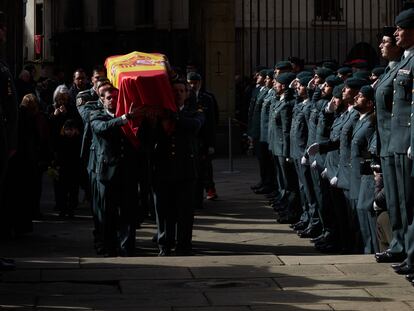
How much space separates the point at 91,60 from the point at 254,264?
33691mm

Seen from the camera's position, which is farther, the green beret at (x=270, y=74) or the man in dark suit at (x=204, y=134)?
the green beret at (x=270, y=74)

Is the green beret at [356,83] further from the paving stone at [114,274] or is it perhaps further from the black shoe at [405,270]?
the paving stone at [114,274]

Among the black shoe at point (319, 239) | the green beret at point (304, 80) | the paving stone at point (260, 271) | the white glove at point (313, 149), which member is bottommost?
the black shoe at point (319, 239)

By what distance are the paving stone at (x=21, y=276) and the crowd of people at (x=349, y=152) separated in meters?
2.67

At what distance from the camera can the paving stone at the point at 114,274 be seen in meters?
9.59

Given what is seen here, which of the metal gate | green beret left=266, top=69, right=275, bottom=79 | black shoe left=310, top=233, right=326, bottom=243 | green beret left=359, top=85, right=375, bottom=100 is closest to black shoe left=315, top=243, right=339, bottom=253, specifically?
black shoe left=310, top=233, right=326, bottom=243

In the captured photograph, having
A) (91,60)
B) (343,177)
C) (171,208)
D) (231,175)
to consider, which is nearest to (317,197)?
(343,177)

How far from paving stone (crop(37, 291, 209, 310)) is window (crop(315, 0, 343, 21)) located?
2819cm

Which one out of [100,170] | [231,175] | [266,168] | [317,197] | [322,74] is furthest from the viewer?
[231,175]

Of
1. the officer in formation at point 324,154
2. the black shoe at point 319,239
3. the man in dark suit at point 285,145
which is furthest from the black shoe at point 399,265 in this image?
the man in dark suit at point 285,145

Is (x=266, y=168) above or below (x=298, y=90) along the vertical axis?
below

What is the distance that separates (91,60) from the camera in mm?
43375

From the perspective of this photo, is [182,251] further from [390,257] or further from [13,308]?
[13,308]

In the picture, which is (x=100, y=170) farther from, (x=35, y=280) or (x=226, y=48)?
(x=226, y=48)
